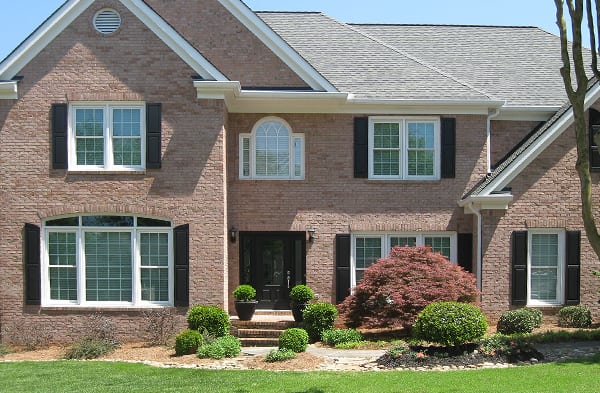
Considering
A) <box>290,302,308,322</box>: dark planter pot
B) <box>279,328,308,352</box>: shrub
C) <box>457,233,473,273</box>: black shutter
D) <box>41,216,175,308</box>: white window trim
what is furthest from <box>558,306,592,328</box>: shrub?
<box>41,216,175,308</box>: white window trim

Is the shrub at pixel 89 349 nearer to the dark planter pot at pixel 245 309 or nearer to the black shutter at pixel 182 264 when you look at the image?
the black shutter at pixel 182 264

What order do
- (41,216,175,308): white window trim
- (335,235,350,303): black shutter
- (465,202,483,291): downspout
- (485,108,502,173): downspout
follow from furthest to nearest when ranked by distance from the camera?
1. (485,108,502,173): downspout
2. (335,235,350,303): black shutter
3. (465,202,483,291): downspout
4. (41,216,175,308): white window trim

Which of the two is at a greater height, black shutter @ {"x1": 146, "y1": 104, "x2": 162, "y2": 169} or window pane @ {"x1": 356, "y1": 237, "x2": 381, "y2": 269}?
black shutter @ {"x1": 146, "y1": 104, "x2": 162, "y2": 169}

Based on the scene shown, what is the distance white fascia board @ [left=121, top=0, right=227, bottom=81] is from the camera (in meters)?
15.5

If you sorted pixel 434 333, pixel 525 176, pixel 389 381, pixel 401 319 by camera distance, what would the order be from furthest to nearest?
pixel 525 176 → pixel 401 319 → pixel 434 333 → pixel 389 381

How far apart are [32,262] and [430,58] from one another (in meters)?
13.8

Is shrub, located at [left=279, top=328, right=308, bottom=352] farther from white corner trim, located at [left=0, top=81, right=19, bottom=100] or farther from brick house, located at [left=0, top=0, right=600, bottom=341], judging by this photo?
white corner trim, located at [left=0, top=81, right=19, bottom=100]

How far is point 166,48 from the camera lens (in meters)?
15.8

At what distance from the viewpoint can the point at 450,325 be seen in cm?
1280

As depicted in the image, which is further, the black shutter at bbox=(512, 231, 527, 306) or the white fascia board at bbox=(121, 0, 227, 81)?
the black shutter at bbox=(512, 231, 527, 306)

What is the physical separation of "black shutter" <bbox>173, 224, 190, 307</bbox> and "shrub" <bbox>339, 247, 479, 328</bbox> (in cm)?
405

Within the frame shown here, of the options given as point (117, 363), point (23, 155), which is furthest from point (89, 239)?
point (117, 363)

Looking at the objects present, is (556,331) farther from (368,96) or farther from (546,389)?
(368,96)

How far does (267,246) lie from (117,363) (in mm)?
5795
